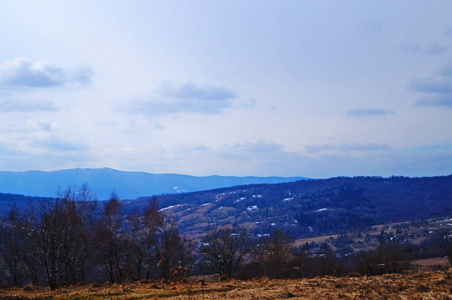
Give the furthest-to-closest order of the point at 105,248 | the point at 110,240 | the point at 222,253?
1. the point at 222,253
2. the point at 105,248
3. the point at 110,240

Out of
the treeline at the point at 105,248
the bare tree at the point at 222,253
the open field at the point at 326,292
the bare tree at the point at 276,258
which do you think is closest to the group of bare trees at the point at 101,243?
the treeline at the point at 105,248

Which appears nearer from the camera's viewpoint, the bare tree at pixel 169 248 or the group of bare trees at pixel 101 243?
the group of bare trees at pixel 101 243

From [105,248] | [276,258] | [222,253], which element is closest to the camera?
[105,248]

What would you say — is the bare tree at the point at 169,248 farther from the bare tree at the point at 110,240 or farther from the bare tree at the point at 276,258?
the bare tree at the point at 276,258

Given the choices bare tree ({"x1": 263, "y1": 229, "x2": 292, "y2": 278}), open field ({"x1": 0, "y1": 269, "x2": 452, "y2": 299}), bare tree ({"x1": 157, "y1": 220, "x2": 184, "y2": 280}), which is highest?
open field ({"x1": 0, "y1": 269, "x2": 452, "y2": 299})

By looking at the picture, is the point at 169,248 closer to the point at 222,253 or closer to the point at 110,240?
the point at 110,240

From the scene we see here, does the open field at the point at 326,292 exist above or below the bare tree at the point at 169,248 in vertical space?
above

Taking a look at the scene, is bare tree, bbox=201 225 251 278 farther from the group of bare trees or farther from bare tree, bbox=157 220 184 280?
bare tree, bbox=157 220 184 280

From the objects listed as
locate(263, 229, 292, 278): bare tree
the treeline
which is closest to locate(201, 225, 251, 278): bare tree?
the treeline

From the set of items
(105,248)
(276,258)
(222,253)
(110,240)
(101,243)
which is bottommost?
(276,258)

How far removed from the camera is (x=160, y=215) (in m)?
Answer: 53.5

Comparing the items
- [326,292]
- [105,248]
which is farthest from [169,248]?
[326,292]

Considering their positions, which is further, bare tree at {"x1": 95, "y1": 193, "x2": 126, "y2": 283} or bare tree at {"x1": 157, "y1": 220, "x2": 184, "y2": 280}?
bare tree at {"x1": 157, "y1": 220, "x2": 184, "y2": 280}

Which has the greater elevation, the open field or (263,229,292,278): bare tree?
the open field
